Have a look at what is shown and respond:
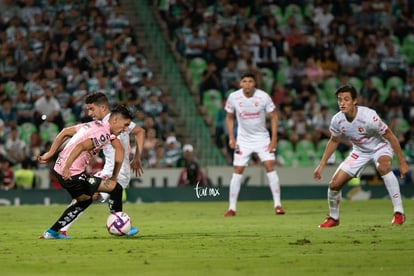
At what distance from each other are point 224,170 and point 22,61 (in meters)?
6.48

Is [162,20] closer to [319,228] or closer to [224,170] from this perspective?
[224,170]

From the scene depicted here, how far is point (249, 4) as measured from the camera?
3078 centimetres

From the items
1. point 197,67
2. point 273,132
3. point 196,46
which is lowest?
point 273,132

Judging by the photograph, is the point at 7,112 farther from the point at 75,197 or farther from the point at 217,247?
the point at 217,247

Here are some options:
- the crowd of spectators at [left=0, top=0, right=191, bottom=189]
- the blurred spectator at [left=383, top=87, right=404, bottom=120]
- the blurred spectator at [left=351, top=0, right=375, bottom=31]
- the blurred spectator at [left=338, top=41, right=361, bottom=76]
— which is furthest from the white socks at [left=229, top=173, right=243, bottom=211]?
the blurred spectator at [left=351, top=0, right=375, bottom=31]

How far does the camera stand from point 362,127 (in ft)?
49.0

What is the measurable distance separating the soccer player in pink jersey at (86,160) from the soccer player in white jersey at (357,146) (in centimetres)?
314

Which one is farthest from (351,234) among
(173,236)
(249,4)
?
(249,4)

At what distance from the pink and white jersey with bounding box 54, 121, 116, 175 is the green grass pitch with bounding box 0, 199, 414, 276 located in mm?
931

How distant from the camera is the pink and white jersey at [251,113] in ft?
62.5

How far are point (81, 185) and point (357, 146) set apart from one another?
14.4 ft

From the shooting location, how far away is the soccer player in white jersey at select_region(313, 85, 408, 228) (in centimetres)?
1467

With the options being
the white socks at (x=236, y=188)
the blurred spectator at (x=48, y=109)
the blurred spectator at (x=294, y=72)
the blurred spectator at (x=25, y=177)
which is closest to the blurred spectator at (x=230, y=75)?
the blurred spectator at (x=294, y=72)

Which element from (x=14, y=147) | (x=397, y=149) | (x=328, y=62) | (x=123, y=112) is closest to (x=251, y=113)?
(x=397, y=149)
